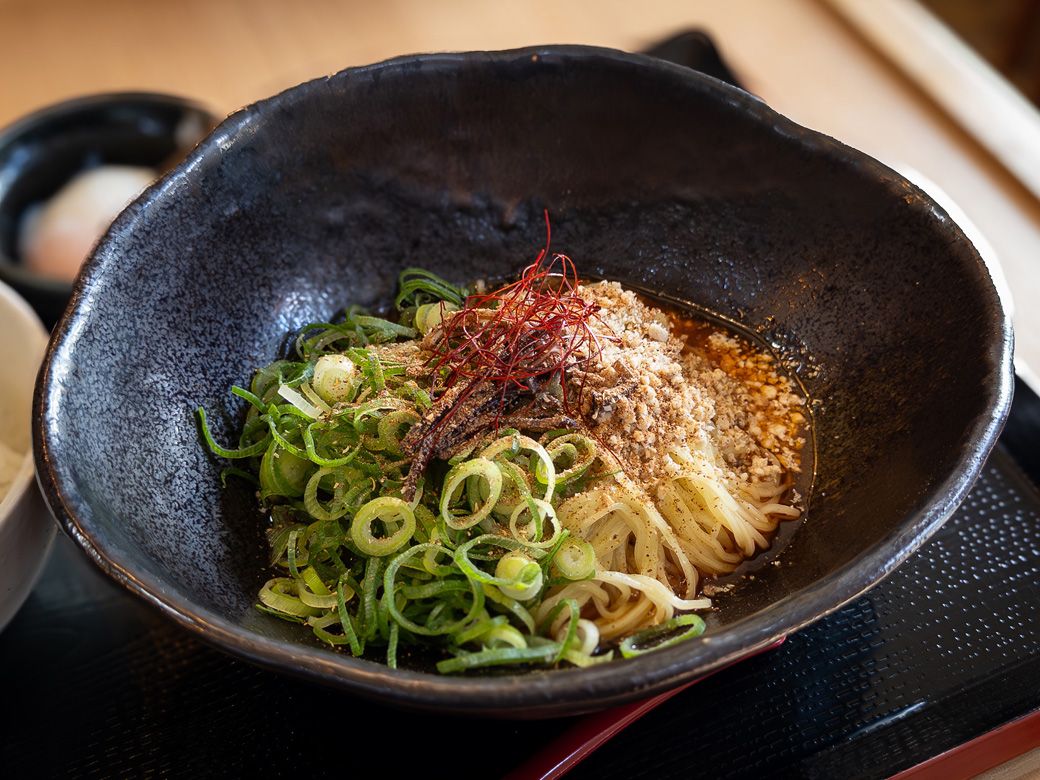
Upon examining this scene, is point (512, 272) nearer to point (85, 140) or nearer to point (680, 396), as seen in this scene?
point (680, 396)

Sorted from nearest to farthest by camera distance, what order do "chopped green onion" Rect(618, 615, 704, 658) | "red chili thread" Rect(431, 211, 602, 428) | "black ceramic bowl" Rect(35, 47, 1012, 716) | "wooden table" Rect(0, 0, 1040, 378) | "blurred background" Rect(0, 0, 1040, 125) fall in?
"black ceramic bowl" Rect(35, 47, 1012, 716) → "chopped green onion" Rect(618, 615, 704, 658) → "red chili thread" Rect(431, 211, 602, 428) → "wooden table" Rect(0, 0, 1040, 378) → "blurred background" Rect(0, 0, 1040, 125)

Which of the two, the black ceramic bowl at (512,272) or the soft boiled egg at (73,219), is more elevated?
the black ceramic bowl at (512,272)

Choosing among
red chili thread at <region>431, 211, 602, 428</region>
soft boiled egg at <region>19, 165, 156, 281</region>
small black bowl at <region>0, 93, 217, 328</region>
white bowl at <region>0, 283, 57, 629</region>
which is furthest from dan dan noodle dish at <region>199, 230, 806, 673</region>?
small black bowl at <region>0, 93, 217, 328</region>

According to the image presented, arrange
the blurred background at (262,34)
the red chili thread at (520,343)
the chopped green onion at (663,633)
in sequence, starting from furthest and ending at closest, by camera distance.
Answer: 1. the blurred background at (262,34)
2. the red chili thread at (520,343)
3. the chopped green onion at (663,633)

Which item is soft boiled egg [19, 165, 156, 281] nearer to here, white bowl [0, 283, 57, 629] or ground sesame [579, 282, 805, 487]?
white bowl [0, 283, 57, 629]

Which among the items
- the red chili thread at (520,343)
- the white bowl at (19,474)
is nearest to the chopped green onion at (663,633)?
the red chili thread at (520,343)

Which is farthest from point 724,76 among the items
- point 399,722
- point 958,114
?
point 399,722

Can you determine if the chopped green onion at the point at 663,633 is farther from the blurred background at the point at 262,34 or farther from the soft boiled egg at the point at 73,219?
the blurred background at the point at 262,34
